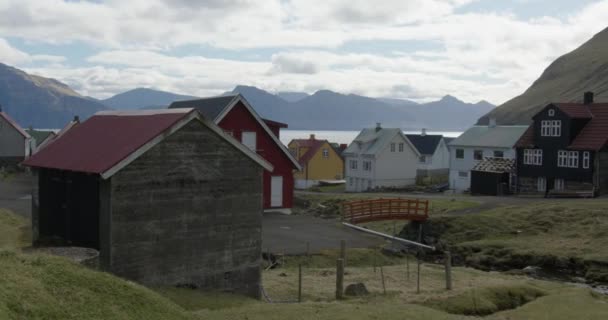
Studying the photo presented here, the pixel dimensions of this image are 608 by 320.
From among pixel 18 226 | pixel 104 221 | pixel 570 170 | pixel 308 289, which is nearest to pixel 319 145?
pixel 570 170

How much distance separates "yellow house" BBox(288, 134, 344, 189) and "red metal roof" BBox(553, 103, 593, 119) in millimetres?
38438

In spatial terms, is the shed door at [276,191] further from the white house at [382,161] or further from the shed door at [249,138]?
the white house at [382,161]

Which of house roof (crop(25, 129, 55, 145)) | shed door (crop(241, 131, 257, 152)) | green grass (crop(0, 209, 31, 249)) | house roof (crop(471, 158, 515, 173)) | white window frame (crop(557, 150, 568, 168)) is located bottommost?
green grass (crop(0, 209, 31, 249))

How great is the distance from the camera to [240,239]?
25.6 m

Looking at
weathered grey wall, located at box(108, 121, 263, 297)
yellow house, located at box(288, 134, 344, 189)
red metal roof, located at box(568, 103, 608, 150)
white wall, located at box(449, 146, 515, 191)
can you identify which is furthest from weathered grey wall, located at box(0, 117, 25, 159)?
weathered grey wall, located at box(108, 121, 263, 297)

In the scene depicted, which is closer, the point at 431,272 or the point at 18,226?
the point at 431,272

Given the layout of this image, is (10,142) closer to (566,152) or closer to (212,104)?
(212,104)

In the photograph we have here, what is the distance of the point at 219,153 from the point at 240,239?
3.67 metres

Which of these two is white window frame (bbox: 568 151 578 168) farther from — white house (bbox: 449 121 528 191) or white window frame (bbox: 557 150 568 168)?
white house (bbox: 449 121 528 191)

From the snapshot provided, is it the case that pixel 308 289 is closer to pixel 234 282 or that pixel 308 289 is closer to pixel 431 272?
pixel 234 282

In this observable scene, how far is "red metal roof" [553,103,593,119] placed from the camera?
5919 cm

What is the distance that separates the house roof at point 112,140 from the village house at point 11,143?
221 feet

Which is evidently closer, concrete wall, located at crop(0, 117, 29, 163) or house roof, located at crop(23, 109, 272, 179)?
house roof, located at crop(23, 109, 272, 179)

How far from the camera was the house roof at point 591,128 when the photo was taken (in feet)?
185
